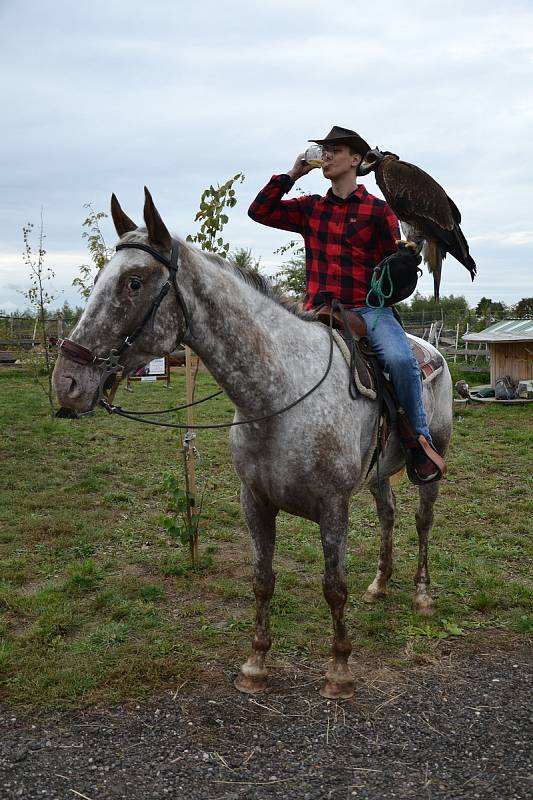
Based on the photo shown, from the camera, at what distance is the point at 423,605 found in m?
5.07

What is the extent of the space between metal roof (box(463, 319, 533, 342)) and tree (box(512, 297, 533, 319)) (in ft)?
30.0

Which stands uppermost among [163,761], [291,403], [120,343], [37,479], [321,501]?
[120,343]

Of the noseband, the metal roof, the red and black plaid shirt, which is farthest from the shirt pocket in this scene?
the metal roof

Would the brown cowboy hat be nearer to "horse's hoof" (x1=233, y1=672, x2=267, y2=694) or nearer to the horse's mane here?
the horse's mane

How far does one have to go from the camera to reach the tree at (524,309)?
26.5 m

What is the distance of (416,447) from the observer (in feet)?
14.5

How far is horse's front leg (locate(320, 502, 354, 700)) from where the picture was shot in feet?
12.1

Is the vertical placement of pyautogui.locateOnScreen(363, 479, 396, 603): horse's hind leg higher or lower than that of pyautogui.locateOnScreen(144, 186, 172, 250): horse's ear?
lower

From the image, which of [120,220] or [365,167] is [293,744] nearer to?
[120,220]

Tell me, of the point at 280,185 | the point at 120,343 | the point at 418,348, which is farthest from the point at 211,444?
the point at 120,343

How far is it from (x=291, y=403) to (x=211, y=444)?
755 cm

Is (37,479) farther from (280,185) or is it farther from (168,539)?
(280,185)

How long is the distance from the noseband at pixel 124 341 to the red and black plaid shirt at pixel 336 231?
1.15 metres

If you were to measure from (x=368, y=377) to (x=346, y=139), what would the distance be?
4.62 ft
